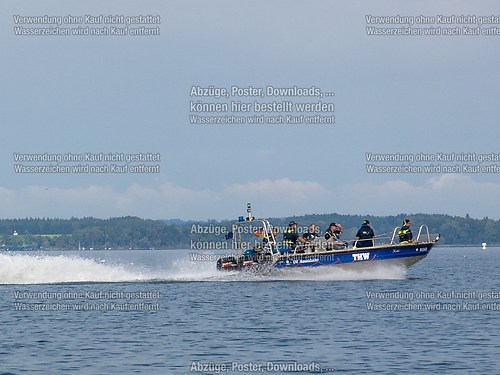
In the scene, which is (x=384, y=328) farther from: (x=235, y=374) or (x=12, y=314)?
(x=12, y=314)

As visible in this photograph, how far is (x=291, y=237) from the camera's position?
5125cm

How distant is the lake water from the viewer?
26.9 meters

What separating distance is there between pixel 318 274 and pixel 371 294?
7.41m

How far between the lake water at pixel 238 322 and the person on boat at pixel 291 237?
168cm

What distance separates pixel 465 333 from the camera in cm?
3212

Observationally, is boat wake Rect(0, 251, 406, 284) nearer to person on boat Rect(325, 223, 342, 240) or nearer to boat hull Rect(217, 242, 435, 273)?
boat hull Rect(217, 242, 435, 273)

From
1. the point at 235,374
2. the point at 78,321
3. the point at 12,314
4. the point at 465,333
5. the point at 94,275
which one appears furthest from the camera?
the point at 94,275

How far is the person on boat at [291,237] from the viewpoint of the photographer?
51.1 metres

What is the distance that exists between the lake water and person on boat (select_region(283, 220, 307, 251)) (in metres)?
1.68

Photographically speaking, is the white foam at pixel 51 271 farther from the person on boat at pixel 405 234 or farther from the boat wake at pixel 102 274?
the person on boat at pixel 405 234

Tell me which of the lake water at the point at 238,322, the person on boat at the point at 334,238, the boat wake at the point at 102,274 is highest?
the person on boat at the point at 334,238

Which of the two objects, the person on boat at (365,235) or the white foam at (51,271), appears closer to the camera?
the person on boat at (365,235)

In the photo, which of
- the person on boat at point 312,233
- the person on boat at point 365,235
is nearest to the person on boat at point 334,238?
the person on boat at point 312,233

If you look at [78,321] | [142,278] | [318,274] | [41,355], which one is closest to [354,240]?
[318,274]
